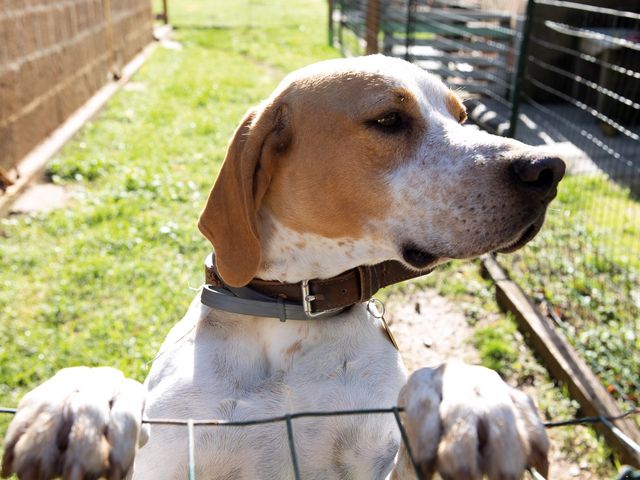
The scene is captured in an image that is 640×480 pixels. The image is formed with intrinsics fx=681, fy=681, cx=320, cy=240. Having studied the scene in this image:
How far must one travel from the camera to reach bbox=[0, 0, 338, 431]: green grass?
3682 mm

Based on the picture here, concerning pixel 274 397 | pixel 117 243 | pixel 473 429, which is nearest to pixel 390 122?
pixel 274 397

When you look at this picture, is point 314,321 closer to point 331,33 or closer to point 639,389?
point 639,389

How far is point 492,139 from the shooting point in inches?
84.1

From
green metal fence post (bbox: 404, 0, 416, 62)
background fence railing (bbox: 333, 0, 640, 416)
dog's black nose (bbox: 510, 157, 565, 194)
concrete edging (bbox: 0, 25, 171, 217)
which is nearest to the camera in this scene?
dog's black nose (bbox: 510, 157, 565, 194)

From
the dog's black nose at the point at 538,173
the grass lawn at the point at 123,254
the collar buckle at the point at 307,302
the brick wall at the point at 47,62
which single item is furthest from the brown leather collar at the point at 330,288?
the brick wall at the point at 47,62

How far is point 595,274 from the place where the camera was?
4441 millimetres

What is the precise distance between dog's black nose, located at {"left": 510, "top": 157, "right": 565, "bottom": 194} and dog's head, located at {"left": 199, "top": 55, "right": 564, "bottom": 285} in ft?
0.25

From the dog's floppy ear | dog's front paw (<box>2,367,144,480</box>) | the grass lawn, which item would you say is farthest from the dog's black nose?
the grass lawn

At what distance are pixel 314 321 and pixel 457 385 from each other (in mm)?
875

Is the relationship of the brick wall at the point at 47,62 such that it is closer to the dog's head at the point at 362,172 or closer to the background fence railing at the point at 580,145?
the background fence railing at the point at 580,145

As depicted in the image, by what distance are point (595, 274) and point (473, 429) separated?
3.47 m

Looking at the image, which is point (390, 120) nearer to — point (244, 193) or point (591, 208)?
point (244, 193)

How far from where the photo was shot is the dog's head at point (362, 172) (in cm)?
209

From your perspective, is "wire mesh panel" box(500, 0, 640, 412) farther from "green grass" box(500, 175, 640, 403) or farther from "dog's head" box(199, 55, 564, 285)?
"dog's head" box(199, 55, 564, 285)
